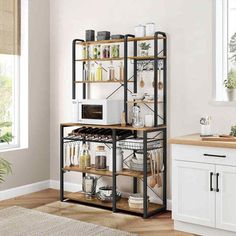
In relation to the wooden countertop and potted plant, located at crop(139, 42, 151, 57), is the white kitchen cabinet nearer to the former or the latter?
the wooden countertop

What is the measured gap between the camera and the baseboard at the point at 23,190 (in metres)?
5.25

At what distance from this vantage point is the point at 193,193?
13.1ft

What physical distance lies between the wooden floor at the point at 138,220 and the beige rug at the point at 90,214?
0.12 feet

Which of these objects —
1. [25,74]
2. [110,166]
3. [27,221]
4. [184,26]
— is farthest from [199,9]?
[27,221]

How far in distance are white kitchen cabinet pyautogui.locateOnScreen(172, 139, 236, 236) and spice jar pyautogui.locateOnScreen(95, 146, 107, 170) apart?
1.05 m

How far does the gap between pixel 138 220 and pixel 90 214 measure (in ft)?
1.68

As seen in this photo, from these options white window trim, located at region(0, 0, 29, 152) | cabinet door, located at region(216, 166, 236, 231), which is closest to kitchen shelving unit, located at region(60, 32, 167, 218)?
white window trim, located at region(0, 0, 29, 152)

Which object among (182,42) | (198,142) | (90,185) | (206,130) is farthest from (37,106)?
(198,142)

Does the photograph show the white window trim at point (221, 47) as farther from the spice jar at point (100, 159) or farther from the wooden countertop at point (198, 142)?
the spice jar at point (100, 159)

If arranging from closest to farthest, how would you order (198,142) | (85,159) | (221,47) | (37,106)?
(198,142) < (221,47) < (85,159) < (37,106)

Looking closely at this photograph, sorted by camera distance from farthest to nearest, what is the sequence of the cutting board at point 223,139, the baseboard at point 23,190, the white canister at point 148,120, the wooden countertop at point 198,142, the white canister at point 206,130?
the baseboard at point 23,190
the white canister at point 148,120
the white canister at point 206,130
the cutting board at point 223,139
the wooden countertop at point 198,142

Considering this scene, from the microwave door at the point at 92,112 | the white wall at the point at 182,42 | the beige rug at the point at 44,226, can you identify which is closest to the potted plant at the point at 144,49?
the white wall at the point at 182,42

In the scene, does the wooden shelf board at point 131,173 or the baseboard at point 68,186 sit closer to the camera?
the wooden shelf board at point 131,173

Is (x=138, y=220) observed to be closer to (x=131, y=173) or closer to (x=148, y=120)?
(x=131, y=173)
